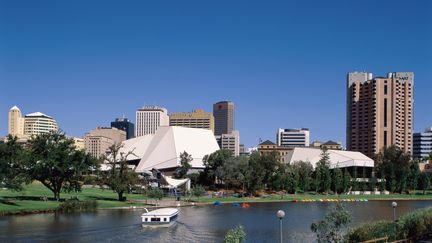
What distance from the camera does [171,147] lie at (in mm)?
150500

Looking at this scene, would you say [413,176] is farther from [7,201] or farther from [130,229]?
[130,229]

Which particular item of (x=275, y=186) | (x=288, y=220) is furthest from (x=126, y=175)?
(x=275, y=186)

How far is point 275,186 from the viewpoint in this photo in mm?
113812

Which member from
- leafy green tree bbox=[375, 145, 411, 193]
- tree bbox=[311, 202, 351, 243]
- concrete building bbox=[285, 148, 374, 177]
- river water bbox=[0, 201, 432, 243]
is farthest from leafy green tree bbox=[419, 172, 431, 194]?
tree bbox=[311, 202, 351, 243]

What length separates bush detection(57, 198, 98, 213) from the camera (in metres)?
62.9

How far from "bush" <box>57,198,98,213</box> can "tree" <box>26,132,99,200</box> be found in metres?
Result: 7.68

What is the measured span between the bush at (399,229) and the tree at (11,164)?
44677mm

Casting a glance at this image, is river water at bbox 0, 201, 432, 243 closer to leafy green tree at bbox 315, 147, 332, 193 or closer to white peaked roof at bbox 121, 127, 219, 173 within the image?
leafy green tree at bbox 315, 147, 332, 193

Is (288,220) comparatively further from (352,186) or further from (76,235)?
(352,186)

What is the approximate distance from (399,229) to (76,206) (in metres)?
43.9

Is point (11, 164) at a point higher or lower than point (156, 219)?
higher

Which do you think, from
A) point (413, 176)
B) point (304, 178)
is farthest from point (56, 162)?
point (413, 176)

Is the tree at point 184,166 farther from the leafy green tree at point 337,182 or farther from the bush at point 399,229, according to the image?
the bush at point 399,229

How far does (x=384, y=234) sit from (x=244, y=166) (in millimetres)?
81584
